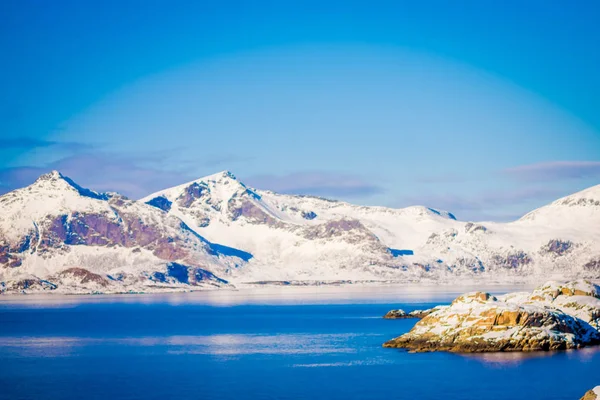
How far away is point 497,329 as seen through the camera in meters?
110

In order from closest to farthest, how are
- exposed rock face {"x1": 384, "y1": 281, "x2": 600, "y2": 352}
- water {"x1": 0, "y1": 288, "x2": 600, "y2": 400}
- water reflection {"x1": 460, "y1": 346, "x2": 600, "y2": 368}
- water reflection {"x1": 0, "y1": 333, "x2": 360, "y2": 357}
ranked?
1. water {"x1": 0, "y1": 288, "x2": 600, "y2": 400}
2. water reflection {"x1": 460, "y1": 346, "x2": 600, "y2": 368}
3. exposed rock face {"x1": 384, "y1": 281, "x2": 600, "y2": 352}
4. water reflection {"x1": 0, "y1": 333, "x2": 360, "y2": 357}

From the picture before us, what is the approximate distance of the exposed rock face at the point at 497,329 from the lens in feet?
356

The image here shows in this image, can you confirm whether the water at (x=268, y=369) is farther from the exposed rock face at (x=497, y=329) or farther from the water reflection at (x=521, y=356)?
the exposed rock face at (x=497, y=329)

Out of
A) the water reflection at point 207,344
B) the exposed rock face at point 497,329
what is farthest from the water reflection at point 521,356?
the water reflection at point 207,344

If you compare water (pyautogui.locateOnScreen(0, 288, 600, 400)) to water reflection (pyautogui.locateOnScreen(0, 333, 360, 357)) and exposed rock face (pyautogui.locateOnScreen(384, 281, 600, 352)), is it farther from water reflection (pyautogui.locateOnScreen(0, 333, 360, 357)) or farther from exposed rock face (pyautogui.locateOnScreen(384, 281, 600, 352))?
exposed rock face (pyautogui.locateOnScreen(384, 281, 600, 352))

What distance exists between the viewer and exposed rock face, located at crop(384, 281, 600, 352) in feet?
356

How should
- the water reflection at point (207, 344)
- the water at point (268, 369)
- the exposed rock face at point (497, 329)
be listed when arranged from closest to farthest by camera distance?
the water at point (268, 369) < the exposed rock face at point (497, 329) < the water reflection at point (207, 344)

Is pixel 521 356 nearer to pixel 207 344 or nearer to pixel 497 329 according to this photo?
pixel 497 329

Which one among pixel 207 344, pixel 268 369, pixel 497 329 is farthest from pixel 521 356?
pixel 207 344

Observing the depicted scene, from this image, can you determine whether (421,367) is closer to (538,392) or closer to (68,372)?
(538,392)

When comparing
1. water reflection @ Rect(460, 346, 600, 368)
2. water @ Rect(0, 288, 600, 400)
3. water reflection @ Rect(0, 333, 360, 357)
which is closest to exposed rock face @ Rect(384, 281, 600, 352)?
water reflection @ Rect(460, 346, 600, 368)

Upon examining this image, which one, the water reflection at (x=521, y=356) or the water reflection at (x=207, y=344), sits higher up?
the water reflection at (x=207, y=344)

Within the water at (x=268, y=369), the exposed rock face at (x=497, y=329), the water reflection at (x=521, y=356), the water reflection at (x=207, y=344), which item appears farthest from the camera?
the water reflection at (x=207, y=344)

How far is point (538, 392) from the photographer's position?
79.9m
